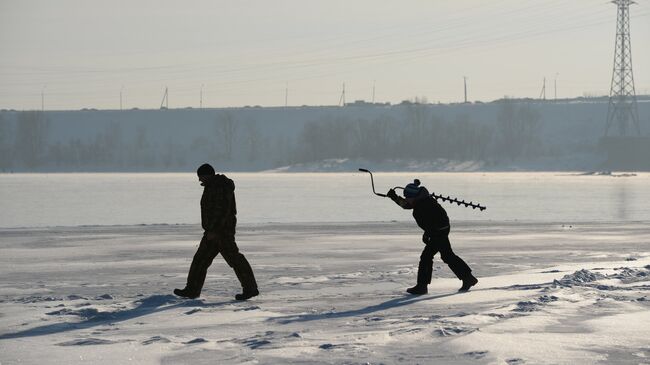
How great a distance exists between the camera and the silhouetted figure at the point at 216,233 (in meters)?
13.9

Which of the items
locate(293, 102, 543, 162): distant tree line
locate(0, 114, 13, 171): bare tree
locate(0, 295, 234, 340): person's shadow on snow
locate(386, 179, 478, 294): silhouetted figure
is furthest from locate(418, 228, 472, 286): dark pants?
locate(0, 114, 13, 171): bare tree

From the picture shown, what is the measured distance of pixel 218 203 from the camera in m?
13.9

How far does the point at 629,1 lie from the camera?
97750 millimetres

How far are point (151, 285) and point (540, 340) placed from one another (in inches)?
257

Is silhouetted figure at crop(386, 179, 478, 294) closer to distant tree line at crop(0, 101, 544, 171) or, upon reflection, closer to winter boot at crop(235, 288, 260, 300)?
winter boot at crop(235, 288, 260, 300)

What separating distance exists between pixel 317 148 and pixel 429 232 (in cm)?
13142

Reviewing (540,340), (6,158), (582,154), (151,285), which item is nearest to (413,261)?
(151,285)

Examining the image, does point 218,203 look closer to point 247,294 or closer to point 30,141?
point 247,294

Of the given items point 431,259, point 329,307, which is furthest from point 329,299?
point 431,259

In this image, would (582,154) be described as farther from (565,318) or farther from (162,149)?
(565,318)

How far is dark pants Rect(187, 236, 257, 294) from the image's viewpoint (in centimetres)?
1405

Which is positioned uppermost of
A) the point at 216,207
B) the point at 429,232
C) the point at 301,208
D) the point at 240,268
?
the point at 216,207

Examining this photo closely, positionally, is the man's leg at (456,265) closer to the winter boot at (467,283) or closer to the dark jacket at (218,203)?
the winter boot at (467,283)

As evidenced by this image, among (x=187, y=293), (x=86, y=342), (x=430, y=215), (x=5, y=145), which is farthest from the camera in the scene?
(x=5, y=145)
